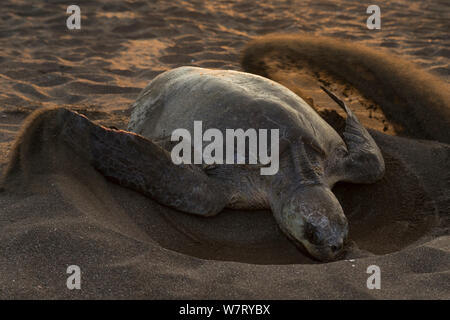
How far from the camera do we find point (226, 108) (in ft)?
9.50

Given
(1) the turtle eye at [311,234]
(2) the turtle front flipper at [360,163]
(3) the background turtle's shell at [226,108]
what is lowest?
(1) the turtle eye at [311,234]

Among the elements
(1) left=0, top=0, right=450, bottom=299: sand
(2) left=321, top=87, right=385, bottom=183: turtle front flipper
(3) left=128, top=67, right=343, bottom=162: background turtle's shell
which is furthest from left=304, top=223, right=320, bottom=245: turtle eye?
(2) left=321, top=87, right=385, bottom=183: turtle front flipper

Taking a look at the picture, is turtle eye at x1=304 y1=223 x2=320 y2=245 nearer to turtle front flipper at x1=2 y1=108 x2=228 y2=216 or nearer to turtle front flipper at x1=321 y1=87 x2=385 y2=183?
turtle front flipper at x1=2 y1=108 x2=228 y2=216

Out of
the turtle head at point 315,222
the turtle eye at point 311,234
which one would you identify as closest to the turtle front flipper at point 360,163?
the turtle head at point 315,222

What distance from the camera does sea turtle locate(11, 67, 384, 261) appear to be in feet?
8.14

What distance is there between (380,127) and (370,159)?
113 cm

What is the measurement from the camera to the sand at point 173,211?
73.0 inches

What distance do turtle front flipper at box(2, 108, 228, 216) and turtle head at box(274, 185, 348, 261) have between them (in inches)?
17.8

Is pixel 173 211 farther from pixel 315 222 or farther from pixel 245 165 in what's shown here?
pixel 315 222

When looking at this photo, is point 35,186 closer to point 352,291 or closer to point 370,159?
point 352,291

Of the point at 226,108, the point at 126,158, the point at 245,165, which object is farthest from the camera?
the point at 226,108

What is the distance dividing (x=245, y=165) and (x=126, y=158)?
0.69m

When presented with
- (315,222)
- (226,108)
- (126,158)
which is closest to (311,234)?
(315,222)

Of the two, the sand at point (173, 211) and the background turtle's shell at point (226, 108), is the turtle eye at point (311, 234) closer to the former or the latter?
the sand at point (173, 211)
